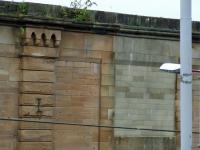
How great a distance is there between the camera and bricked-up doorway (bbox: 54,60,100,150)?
12.5 metres

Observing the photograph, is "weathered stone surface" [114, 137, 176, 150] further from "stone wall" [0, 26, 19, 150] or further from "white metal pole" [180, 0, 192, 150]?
"white metal pole" [180, 0, 192, 150]

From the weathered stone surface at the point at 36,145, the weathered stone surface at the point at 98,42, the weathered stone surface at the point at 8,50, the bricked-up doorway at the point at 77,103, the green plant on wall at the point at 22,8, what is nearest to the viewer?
the weathered stone surface at the point at 36,145

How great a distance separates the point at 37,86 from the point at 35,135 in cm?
111

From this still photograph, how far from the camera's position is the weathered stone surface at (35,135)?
1187 cm

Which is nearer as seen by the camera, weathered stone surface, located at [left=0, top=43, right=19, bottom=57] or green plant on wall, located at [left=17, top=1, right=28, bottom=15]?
weathered stone surface, located at [left=0, top=43, right=19, bottom=57]

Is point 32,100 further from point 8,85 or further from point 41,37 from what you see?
point 41,37

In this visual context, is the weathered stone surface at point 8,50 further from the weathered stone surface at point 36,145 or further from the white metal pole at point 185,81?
the white metal pole at point 185,81

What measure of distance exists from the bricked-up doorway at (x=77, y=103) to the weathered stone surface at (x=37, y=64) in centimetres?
24

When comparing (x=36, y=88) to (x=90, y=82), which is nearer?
(x=36, y=88)

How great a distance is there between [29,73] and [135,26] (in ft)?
9.90

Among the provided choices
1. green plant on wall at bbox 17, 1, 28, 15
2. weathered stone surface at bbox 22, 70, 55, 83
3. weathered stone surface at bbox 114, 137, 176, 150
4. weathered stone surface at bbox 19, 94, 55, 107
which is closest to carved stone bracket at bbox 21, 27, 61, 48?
green plant on wall at bbox 17, 1, 28, 15

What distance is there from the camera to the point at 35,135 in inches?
471

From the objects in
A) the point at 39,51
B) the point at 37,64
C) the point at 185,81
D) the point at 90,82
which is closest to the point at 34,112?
the point at 37,64

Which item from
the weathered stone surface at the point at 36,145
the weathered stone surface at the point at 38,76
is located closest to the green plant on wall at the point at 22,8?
the weathered stone surface at the point at 38,76
